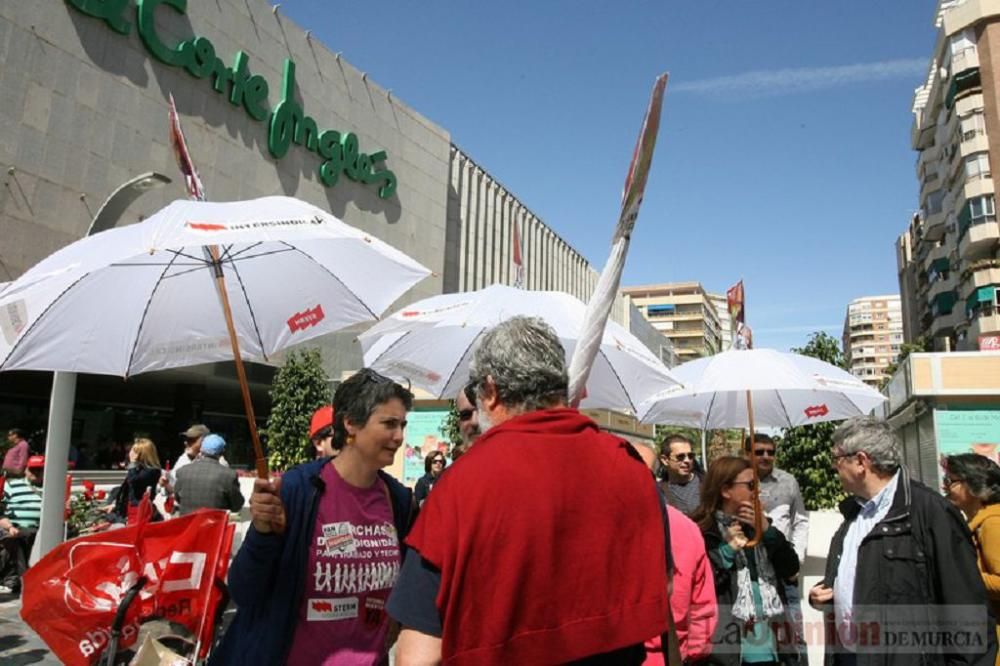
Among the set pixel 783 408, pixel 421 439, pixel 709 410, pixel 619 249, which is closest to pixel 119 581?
pixel 619 249

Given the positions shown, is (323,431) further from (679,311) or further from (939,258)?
(679,311)

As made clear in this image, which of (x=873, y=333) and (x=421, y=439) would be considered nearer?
(x=421, y=439)

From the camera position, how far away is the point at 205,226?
2645 millimetres

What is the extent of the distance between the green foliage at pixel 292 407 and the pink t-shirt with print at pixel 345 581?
20.3m

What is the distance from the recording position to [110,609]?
3.21 m

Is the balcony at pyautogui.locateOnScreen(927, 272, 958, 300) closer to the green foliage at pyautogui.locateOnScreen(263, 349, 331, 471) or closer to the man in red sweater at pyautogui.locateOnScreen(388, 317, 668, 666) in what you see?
the green foliage at pyautogui.locateOnScreen(263, 349, 331, 471)

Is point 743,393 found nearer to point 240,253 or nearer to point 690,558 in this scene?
point 690,558

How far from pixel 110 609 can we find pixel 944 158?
58.7m

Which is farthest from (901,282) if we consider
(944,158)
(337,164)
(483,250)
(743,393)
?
(743,393)

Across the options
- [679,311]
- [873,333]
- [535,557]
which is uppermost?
[873,333]

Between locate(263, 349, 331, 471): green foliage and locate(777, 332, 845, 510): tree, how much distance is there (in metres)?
14.3

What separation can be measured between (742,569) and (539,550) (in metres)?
2.76

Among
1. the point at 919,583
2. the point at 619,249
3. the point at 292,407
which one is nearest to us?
the point at 619,249

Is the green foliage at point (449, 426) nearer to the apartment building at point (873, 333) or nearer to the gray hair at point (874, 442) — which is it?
the gray hair at point (874, 442)
